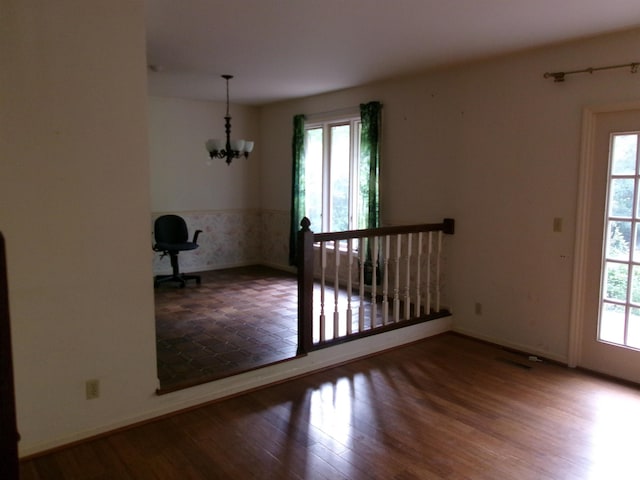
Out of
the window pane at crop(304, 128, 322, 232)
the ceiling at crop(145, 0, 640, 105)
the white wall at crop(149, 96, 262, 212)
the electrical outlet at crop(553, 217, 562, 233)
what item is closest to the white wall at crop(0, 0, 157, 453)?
the ceiling at crop(145, 0, 640, 105)

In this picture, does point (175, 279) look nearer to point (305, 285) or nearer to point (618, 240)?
point (305, 285)

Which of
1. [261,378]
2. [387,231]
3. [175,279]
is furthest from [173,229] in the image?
[261,378]

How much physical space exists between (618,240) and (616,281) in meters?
0.31

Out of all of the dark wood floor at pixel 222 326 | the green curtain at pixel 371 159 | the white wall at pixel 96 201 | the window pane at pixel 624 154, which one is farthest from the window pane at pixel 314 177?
the window pane at pixel 624 154

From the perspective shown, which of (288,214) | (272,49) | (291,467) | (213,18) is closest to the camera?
(291,467)

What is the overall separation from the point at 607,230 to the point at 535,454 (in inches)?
74.9

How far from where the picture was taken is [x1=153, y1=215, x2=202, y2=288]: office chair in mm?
6121

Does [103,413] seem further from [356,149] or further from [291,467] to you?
[356,149]

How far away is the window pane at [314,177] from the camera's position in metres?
6.60

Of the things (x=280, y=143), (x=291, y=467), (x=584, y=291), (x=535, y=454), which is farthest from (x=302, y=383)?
(x=280, y=143)

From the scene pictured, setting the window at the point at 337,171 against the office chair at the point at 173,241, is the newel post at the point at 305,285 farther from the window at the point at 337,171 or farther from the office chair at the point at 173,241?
the office chair at the point at 173,241

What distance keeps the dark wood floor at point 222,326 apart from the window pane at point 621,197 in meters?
2.66

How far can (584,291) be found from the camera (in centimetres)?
375

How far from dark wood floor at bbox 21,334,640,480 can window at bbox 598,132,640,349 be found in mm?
441
